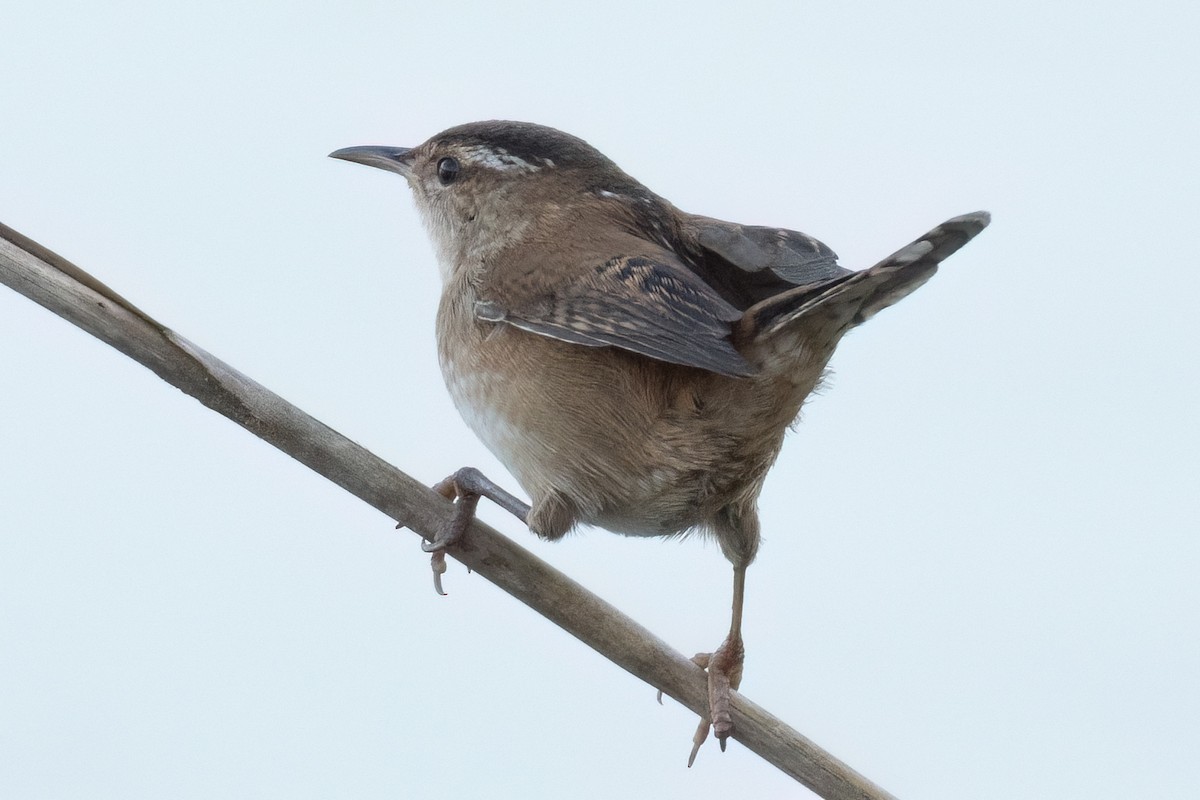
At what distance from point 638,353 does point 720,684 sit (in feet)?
3.19

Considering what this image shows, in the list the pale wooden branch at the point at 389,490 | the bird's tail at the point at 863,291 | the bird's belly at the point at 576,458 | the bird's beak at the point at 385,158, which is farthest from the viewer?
the bird's beak at the point at 385,158

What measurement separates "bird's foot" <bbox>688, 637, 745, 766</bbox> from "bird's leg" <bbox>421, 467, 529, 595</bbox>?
0.69m

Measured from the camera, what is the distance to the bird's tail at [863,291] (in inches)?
99.5

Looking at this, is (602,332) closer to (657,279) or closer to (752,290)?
(657,279)

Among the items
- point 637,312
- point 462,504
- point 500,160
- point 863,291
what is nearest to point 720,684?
point 462,504

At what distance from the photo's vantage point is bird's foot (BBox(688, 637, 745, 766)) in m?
3.27

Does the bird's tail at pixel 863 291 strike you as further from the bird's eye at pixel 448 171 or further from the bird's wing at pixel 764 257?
the bird's eye at pixel 448 171

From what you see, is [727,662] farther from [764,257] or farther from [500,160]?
[500,160]

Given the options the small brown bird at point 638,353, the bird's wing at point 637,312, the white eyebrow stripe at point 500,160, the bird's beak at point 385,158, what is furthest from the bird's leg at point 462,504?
the bird's beak at point 385,158

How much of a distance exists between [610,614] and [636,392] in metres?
0.57

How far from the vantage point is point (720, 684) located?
3355mm

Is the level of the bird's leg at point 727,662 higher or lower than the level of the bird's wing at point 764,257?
lower

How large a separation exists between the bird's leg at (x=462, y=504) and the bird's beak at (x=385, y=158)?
3.90ft

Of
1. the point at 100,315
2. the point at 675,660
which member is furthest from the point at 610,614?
the point at 100,315
